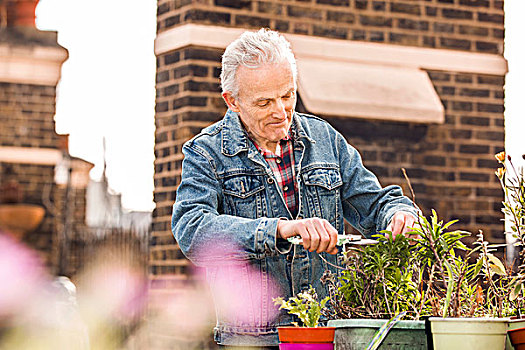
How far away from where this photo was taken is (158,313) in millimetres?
5965

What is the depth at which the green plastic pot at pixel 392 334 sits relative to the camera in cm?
161

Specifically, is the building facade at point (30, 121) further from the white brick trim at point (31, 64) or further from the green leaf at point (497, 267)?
the green leaf at point (497, 267)

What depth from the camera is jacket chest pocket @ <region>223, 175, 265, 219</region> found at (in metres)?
2.63

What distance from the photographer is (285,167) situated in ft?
8.99

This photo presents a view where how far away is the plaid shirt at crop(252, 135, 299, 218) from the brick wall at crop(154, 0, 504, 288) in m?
3.09

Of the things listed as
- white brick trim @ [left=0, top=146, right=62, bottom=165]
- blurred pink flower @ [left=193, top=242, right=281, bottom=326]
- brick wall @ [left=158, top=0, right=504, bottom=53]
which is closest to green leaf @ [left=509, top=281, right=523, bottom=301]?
blurred pink flower @ [left=193, top=242, right=281, bottom=326]

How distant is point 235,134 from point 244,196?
0.21 metres

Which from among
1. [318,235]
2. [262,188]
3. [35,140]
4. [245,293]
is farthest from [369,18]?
[35,140]

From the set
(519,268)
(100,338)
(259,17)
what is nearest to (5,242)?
(100,338)

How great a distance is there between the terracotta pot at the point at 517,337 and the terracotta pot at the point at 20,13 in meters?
10.1

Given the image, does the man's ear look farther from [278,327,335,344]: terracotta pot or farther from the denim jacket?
[278,327,335,344]: terracotta pot

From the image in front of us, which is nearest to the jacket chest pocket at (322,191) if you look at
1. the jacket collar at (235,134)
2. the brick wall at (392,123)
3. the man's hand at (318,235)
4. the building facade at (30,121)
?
the jacket collar at (235,134)

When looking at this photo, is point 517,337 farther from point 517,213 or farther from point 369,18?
point 369,18

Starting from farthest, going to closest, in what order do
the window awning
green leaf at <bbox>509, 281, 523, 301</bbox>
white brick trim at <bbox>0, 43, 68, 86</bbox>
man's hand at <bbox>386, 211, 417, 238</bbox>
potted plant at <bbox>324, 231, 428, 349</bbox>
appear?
1. white brick trim at <bbox>0, 43, 68, 86</bbox>
2. the window awning
3. man's hand at <bbox>386, 211, 417, 238</bbox>
4. green leaf at <bbox>509, 281, 523, 301</bbox>
5. potted plant at <bbox>324, 231, 428, 349</bbox>
